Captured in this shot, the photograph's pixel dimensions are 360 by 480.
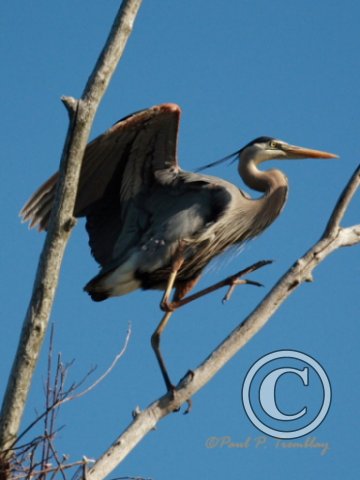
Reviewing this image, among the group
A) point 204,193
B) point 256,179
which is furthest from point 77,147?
point 256,179

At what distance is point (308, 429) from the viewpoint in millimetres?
6211

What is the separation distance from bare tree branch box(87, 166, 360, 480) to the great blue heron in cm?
201

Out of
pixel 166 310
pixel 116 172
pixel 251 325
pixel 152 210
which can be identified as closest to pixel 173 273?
pixel 166 310

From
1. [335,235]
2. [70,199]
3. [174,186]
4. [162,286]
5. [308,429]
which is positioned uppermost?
[174,186]

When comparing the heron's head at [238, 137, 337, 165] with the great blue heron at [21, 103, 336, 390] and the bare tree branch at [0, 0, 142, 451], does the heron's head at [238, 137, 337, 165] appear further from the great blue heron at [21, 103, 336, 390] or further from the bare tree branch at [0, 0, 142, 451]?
the bare tree branch at [0, 0, 142, 451]

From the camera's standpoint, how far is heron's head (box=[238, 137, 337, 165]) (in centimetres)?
783

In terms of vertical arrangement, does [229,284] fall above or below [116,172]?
below

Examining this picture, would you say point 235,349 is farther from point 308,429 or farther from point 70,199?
point 308,429

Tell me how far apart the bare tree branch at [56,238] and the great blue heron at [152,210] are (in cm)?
218

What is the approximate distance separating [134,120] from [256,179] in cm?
127

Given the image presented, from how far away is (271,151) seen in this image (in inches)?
310

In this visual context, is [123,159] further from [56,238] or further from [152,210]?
[56,238]

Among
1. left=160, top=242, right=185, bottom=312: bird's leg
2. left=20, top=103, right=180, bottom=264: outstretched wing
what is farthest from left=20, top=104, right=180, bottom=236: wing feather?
left=160, top=242, right=185, bottom=312: bird's leg

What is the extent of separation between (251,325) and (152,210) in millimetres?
2605
